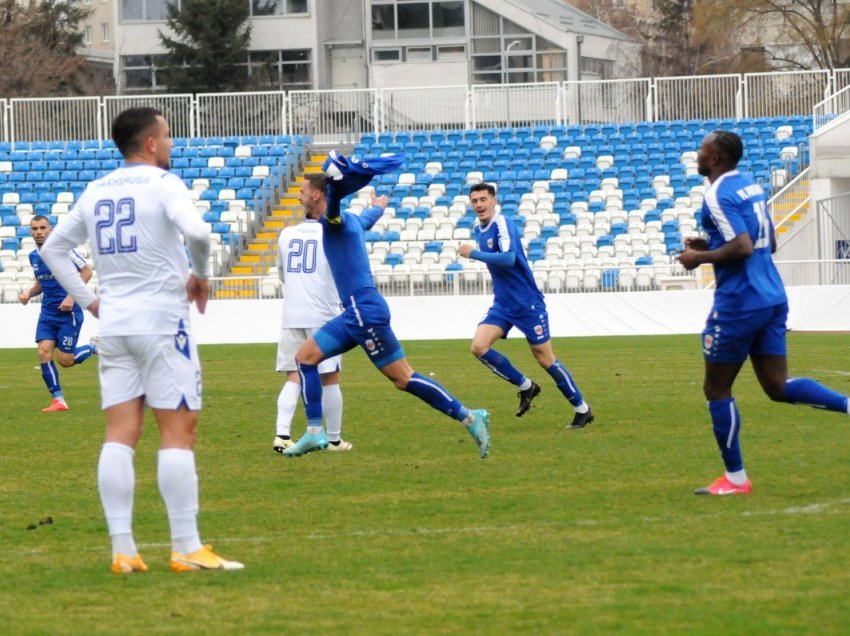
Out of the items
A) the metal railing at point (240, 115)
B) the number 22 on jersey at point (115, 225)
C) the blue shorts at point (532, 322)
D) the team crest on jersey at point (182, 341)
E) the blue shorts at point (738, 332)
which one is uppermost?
the metal railing at point (240, 115)

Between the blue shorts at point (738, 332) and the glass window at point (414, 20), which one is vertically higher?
the glass window at point (414, 20)

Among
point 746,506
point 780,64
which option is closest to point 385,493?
point 746,506

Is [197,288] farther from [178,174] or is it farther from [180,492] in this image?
[178,174]

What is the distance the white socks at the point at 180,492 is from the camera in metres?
6.85

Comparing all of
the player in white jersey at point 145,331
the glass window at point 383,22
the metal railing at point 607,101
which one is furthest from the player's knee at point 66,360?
the glass window at point 383,22

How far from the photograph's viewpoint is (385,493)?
30.8 feet

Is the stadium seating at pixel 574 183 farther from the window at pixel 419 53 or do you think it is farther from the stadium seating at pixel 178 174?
the window at pixel 419 53

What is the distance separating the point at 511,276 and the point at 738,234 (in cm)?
499

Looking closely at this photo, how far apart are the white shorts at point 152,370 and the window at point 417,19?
5890cm

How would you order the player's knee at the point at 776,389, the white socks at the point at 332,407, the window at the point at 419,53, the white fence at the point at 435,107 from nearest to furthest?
the player's knee at the point at 776,389 → the white socks at the point at 332,407 → the white fence at the point at 435,107 → the window at the point at 419,53

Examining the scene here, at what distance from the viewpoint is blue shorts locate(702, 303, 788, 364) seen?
27.9 feet

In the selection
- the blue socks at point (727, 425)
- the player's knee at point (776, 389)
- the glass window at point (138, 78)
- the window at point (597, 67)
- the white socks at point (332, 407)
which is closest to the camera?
the blue socks at point (727, 425)

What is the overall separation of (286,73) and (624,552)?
5969 centimetres

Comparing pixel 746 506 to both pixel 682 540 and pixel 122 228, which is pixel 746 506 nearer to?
pixel 682 540
